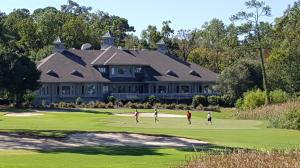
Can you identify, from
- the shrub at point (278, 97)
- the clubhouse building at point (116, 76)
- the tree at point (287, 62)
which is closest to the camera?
the shrub at point (278, 97)

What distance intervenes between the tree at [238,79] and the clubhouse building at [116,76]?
6564 mm

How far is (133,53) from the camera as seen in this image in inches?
3989

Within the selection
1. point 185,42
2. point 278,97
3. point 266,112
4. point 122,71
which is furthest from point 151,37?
point 266,112

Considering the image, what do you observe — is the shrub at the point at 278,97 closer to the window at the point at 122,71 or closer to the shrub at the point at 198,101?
the shrub at the point at 198,101

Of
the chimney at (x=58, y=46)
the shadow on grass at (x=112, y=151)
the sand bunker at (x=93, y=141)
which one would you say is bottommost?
the shadow on grass at (x=112, y=151)

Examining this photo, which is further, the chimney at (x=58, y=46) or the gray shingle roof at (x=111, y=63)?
the chimney at (x=58, y=46)

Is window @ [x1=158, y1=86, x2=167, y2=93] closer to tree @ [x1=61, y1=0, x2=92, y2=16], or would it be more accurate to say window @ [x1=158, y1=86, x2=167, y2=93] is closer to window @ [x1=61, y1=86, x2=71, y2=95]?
window @ [x1=61, y1=86, x2=71, y2=95]

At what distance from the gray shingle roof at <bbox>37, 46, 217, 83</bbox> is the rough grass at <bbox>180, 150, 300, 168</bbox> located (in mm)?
74611

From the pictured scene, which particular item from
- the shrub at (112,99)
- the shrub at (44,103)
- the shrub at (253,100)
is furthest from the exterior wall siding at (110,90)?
the shrub at (253,100)

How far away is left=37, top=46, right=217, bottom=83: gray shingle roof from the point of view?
3647 inches

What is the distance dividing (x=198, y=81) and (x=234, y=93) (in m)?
7.99

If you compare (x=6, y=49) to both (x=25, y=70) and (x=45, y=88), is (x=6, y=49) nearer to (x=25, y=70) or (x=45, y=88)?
(x=25, y=70)

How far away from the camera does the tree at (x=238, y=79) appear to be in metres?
91.8

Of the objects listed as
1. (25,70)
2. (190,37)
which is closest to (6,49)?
(25,70)
